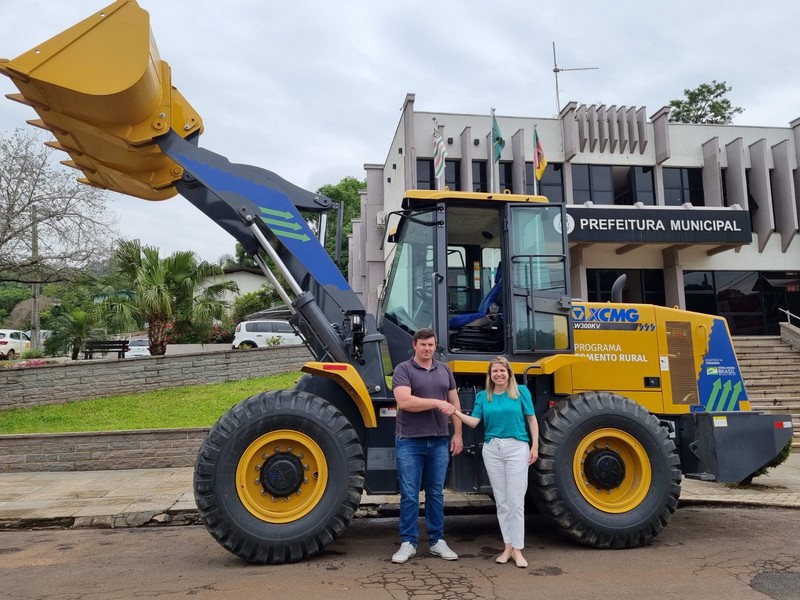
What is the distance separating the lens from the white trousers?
495cm

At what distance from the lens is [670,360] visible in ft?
20.7

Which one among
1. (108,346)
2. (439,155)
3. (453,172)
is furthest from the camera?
(453,172)

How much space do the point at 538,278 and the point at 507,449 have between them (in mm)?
1695

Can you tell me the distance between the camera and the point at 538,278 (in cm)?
586

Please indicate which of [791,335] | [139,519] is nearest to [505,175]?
[791,335]

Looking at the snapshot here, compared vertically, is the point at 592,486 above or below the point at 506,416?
below

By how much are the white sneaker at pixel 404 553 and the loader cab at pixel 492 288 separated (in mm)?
1643

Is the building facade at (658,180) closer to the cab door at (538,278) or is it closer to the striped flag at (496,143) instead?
the striped flag at (496,143)

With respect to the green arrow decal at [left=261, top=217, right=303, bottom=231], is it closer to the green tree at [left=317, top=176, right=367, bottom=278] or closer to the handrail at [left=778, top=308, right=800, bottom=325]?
the handrail at [left=778, top=308, right=800, bottom=325]

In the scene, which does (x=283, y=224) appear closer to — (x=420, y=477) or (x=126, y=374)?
(x=420, y=477)

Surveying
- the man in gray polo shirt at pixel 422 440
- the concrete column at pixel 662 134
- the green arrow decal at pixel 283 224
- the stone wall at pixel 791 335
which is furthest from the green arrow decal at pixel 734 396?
the concrete column at pixel 662 134

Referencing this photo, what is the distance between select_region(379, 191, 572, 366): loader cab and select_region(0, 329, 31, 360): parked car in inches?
1132

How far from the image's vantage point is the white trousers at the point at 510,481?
195 inches

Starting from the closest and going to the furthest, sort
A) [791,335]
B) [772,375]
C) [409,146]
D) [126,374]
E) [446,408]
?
[446,408]
[126,374]
[772,375]
[791,335]
[409,146]
